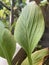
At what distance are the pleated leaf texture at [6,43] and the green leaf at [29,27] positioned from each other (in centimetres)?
2

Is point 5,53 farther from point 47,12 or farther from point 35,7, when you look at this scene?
point 47,12

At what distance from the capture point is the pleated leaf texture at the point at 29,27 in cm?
37

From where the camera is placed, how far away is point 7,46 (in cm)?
37

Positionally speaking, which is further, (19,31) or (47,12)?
(47,12)

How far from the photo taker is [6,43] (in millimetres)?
364

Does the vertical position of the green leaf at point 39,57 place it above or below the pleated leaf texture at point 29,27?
below

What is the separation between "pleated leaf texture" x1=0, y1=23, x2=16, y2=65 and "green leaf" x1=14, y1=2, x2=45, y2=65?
0.06 ft

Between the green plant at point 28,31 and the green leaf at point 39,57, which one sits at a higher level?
the green plant at point 28,31

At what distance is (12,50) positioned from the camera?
0.38m

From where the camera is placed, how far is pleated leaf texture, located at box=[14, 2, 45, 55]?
0.37m

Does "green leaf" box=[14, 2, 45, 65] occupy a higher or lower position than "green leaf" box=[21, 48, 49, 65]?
higher

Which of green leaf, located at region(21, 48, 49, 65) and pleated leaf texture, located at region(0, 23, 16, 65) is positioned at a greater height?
pleated leaf texture, located at region(0, 23, 16, 65)

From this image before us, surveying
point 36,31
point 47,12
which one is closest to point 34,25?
point 36,31

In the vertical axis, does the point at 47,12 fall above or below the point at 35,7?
below
